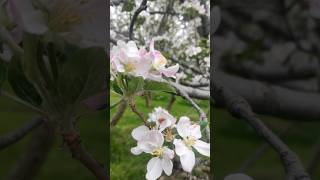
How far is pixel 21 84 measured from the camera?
1.35 m

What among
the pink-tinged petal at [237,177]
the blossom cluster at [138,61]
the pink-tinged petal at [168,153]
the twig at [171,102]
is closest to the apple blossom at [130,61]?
the blossom cluster at [138,61]

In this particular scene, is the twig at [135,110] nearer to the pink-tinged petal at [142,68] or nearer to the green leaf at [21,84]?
the pink-tinged petal at [142,68]

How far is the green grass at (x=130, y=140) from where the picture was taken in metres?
1.51

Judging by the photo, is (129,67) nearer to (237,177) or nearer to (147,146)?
(147,146)

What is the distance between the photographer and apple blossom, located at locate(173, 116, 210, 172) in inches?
59.7

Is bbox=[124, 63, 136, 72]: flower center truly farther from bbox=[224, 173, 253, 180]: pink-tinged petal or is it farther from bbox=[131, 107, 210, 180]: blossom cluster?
bbox=[224, 173, 253, 180]: pink-tinged petal

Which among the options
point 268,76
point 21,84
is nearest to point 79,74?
point 21,84

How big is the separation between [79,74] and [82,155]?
0.64 ft

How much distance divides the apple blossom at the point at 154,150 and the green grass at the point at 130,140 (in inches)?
0.7

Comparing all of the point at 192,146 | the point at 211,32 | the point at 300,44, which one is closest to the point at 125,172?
the point at 192,146

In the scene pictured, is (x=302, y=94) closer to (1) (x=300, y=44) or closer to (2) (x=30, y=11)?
(1) (x=300, y=44)

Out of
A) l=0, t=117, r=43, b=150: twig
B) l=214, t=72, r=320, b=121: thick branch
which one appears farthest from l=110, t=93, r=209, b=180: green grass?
l=0, t=117, r=43, b=150: twig

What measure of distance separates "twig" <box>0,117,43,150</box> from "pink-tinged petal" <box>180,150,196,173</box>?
1.30 feet

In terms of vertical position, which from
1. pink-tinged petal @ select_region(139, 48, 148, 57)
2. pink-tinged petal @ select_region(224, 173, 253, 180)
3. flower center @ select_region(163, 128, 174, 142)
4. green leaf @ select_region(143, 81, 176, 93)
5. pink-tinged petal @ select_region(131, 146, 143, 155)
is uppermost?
pink-tinged petal @ select_region(139, 48, 148, 57)
